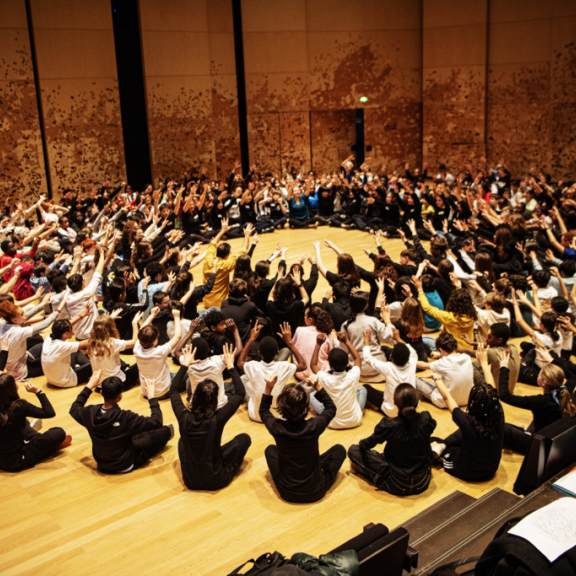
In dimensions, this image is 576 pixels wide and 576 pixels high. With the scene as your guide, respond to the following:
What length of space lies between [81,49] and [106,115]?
1838 millimetres

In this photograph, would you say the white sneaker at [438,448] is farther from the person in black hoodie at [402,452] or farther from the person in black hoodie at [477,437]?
the person in black hoodie at [402,452]

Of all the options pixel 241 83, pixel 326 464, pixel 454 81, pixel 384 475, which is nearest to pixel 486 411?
pixel 384 475

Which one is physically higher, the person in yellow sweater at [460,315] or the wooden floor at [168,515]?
the person in yellow sweater at [460,315]

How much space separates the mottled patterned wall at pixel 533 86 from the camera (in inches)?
646

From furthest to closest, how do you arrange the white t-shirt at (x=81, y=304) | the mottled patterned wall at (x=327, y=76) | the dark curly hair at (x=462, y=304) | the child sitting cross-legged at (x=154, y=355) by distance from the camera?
1. the mottled patterned wall at (x=327, y=76)
2. the white t-shirt at (x=81, y=304)
3. the dark curly hair at (x=462, y=304)
4. the child sitting cross-legged at (x=154, y=355)

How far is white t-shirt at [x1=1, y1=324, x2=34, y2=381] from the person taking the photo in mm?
6594

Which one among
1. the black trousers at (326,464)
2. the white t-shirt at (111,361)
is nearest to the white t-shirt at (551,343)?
the black trousers at (326,464)

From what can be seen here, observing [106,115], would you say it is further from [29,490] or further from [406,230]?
[29,490]

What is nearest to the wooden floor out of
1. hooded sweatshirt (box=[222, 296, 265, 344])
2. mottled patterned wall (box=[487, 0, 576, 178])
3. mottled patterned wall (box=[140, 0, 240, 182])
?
hooded sweatshirt (box=[222, 296, 265, 344])

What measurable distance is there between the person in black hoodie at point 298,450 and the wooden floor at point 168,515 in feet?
0.43

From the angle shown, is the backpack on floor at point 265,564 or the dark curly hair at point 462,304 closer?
the backpack on floor at point 265,564

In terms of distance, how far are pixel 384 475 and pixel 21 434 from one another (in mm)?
3076

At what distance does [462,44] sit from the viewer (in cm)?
1783

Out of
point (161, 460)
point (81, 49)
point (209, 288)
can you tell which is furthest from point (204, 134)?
point (161, 460)
